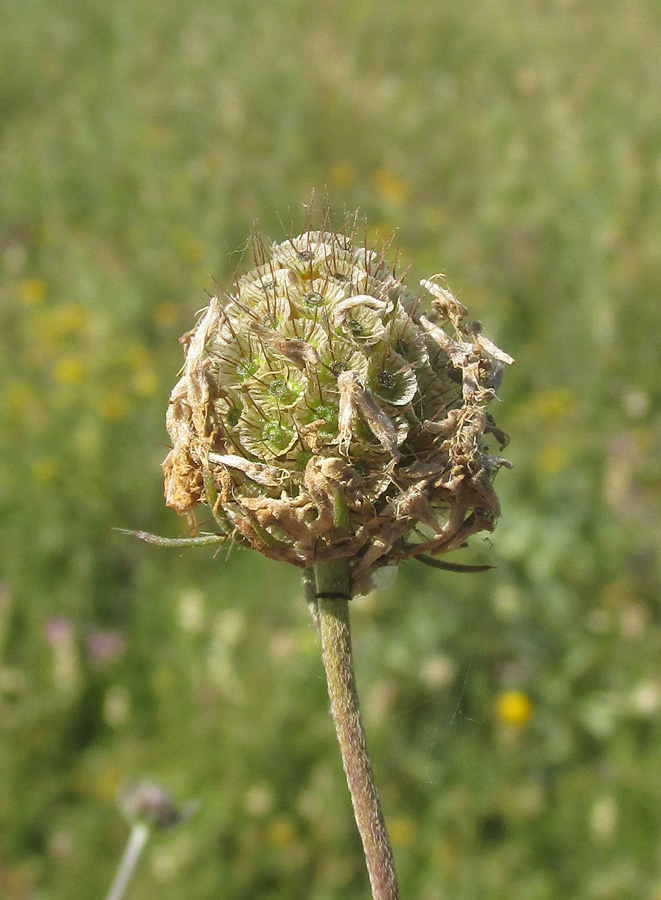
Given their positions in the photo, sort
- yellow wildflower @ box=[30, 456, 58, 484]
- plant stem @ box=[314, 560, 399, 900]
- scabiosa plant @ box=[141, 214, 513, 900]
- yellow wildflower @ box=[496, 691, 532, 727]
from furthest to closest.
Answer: yellow wildflower @ box=[30, 456, 58, 484]
yellow wildflower @ box=[496, 691, 532, 727]
scabiosa plant @ box=[141, 214, 513, 900]
plant stem @ box=[314, 560, 399, 900]

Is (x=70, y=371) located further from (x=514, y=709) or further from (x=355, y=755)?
(x=355, y=755)

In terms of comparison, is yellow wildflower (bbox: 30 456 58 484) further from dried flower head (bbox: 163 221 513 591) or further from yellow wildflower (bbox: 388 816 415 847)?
dried flower head (bbox: 163 221 513 591)

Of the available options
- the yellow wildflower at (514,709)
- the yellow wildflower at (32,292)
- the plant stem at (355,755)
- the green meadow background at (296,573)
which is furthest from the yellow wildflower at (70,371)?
the plant stem at (355,755)

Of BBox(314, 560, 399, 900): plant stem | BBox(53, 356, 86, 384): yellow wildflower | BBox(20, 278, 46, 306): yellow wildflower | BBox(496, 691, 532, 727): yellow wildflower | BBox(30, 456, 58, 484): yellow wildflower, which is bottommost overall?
BBox(314, 560, 399, 900): plant stem

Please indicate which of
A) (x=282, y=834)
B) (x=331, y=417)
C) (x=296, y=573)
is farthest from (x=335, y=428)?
(x=296, y=573)

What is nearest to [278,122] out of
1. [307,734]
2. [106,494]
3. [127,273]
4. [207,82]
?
[207,82]

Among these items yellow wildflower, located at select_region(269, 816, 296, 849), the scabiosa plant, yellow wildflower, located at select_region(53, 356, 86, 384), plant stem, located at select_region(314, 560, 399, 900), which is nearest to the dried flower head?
the scabiosa plant

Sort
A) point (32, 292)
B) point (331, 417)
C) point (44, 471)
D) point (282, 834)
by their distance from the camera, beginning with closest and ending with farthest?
1. point (331, 417)
2. point (282, 834)
3. point (44, 471)
4. point (32, 292)

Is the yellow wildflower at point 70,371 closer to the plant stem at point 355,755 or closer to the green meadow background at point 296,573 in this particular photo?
the green meadow background at point 296,573
